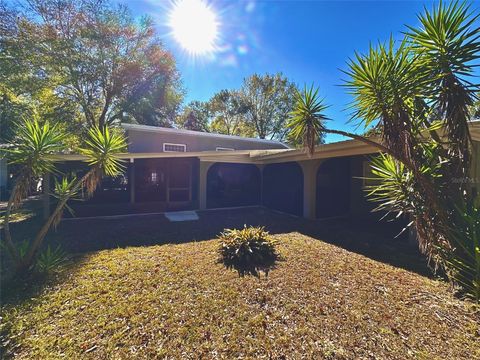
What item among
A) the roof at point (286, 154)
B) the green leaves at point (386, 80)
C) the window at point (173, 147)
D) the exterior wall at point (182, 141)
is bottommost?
the roof at point (286, 154)

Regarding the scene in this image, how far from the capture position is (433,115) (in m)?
3.67

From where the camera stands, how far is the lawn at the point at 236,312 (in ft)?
8.13

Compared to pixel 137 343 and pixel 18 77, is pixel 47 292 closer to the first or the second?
pixel 137 343

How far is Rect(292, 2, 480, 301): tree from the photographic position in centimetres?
308

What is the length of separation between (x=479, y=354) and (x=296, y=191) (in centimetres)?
763

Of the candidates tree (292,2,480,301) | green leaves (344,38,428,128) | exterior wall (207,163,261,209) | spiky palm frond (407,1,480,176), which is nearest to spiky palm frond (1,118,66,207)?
tree (292,2,480,301)

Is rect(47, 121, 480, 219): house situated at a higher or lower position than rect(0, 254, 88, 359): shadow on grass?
higher

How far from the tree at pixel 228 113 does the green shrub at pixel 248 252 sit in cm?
2376

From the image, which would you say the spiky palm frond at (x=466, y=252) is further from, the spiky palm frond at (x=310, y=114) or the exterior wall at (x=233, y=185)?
the exterior wall at (x=233, y=185)

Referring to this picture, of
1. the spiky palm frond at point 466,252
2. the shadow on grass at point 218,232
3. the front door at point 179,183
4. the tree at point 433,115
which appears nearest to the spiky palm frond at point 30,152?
the shadow on grass at point 218,232

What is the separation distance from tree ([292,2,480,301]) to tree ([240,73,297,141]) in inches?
924

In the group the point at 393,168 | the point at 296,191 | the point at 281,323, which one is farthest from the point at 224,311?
the point at 296,191

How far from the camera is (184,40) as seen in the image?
47.6 ft

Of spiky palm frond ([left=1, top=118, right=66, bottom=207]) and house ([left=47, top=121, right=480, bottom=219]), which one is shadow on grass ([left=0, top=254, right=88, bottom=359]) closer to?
spiky palm frond ([left=1, top=118, right=66, bottom=207])
